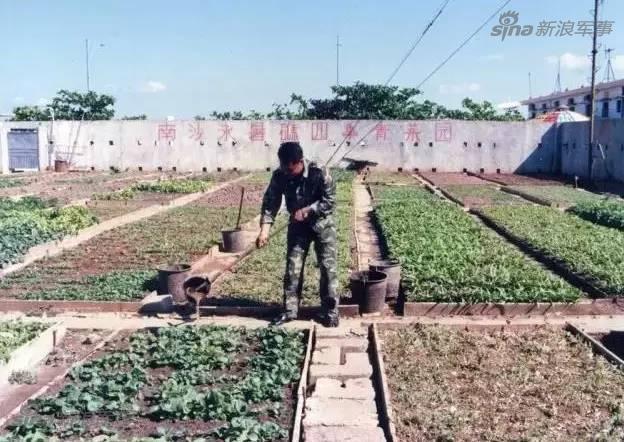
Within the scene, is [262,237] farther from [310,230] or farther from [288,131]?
[288,131]

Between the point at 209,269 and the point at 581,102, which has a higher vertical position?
the point at 581,102

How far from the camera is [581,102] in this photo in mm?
54656

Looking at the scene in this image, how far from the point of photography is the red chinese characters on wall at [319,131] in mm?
30812

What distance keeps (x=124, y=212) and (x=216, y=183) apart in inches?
335

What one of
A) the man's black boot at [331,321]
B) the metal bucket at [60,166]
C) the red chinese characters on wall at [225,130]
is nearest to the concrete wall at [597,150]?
the red chinese characters on wall at [225,130]

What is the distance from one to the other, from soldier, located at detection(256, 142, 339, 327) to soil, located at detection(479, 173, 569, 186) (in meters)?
18.0

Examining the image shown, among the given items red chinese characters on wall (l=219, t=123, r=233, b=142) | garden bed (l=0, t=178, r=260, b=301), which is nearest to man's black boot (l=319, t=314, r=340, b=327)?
garden bed (l=0, t=178, r=260, b=301)

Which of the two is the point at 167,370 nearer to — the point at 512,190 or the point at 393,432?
the point at 393,432

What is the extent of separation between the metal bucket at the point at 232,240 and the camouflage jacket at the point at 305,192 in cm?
410

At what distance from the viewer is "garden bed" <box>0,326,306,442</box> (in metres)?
4.59

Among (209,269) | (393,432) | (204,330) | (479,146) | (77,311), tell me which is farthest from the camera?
(479,146)

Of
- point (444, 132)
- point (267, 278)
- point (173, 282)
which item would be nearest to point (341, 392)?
point (173, 282)

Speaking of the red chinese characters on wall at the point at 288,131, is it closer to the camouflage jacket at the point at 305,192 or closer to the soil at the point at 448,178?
the soil at the point at 448,178

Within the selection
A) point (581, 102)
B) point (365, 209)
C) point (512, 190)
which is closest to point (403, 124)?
point (512, 190)
